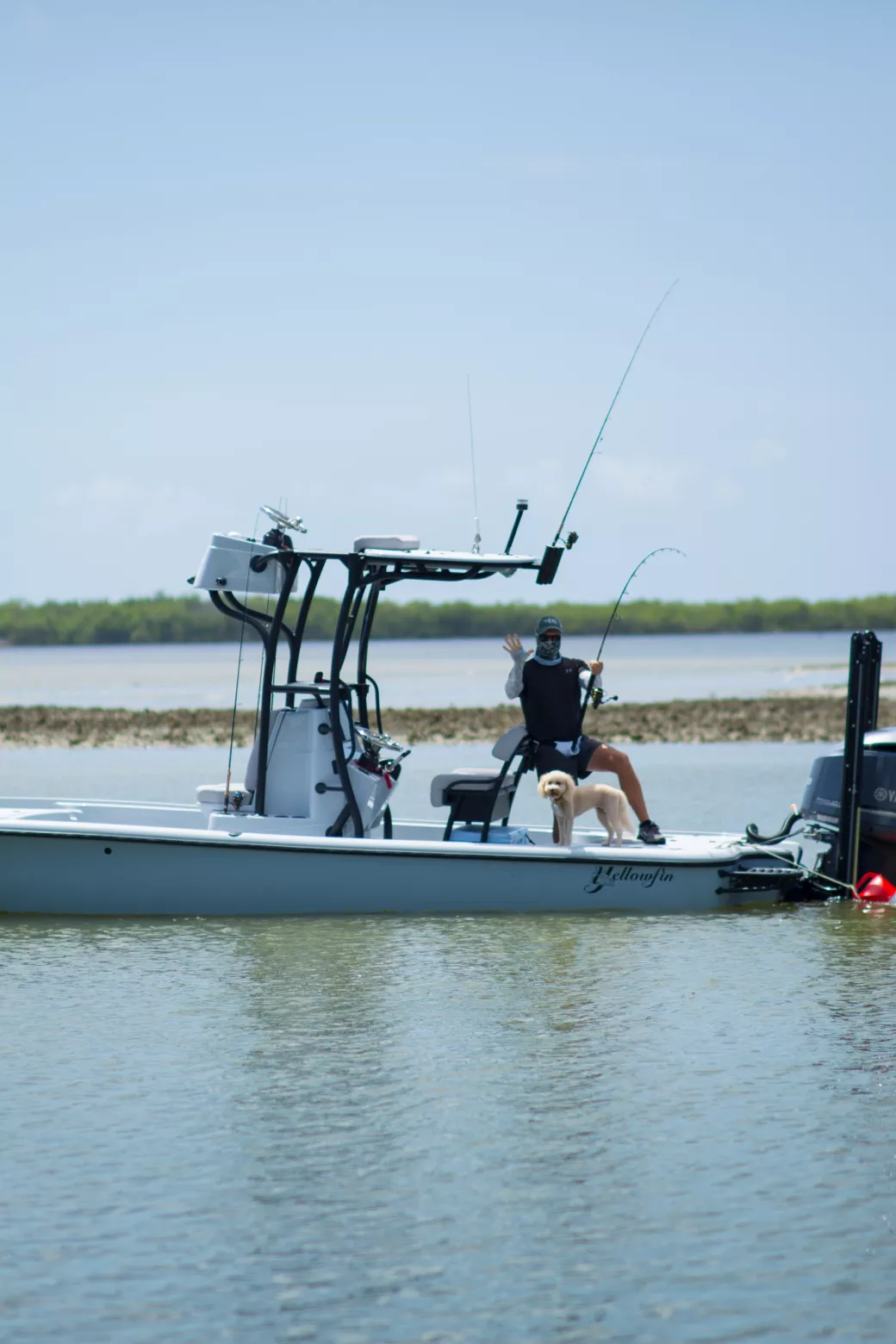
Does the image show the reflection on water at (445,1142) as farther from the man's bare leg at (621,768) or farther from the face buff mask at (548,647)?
the face buff mask at (548,647)

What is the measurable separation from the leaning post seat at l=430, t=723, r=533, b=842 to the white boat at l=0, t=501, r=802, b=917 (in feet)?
0.04

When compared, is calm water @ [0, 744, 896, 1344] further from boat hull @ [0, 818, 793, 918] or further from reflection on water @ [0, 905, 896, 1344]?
boat hull @ [0, 818, 793, 918]

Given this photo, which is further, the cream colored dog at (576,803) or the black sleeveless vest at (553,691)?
the black sleeveless vest at (553,691)

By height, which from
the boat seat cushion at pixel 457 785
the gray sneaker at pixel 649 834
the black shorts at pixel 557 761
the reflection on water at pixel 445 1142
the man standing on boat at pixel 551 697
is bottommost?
the reflection on water at pixel 445 1142

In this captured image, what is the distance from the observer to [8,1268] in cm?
529

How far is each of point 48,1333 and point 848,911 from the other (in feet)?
27.1

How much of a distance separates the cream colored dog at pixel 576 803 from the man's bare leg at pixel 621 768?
0.28 feet

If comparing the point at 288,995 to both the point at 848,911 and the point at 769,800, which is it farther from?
the point at 769,800

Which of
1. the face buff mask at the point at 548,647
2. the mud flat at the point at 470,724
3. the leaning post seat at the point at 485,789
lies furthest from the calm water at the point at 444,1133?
the mud flat at the point at 470,724

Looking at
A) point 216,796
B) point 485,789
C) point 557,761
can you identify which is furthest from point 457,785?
point 216,796

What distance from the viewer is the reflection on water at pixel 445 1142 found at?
16.6 feet

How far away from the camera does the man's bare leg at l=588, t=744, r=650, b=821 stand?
471 inches

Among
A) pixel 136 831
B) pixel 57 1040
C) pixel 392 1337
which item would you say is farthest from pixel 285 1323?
pixel 136 831

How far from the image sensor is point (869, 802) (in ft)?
40.1
